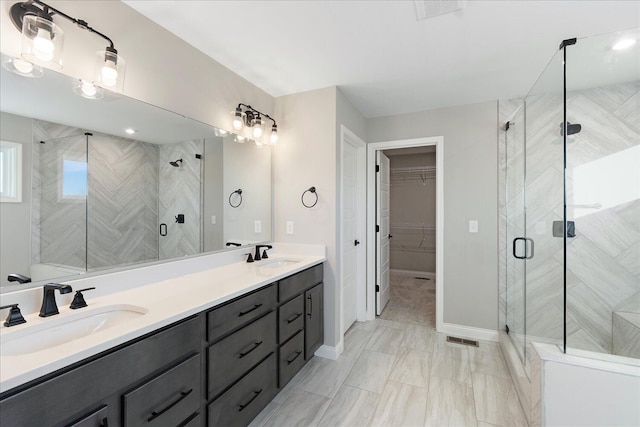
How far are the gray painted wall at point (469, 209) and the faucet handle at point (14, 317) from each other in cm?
326

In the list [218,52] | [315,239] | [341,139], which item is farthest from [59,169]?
[341,139]

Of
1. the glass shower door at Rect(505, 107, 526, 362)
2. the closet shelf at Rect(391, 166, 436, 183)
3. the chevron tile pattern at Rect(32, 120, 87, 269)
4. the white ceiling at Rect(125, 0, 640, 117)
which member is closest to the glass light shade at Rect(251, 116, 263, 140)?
the white ceiling at Rect(125, 0, 640, 117)

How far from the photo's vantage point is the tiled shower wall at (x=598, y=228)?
2.09 metres

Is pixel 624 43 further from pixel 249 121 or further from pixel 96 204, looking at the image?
pixel 96 204

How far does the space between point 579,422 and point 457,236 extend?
180 cm

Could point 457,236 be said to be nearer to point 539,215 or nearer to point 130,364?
point 539,215

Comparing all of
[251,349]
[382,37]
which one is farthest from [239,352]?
[382,37]

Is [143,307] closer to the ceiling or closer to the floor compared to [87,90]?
closer to the floor

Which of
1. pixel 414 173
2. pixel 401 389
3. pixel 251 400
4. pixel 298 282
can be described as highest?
pixel 414 173

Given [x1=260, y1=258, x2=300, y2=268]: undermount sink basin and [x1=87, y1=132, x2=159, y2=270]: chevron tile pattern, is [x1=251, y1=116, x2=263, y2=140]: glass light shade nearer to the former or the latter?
[x1=87, y1=132, x2=159, y2=270]: chevron tile pattern

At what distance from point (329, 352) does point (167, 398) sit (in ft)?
5.46

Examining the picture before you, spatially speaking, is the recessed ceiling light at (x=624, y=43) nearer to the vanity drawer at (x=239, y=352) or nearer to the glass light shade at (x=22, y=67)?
the vanity drawer at (x=239, y=352)

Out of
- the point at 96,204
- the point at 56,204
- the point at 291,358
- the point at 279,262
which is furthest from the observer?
the point at 279,262

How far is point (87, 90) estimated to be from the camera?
1.35 meters
